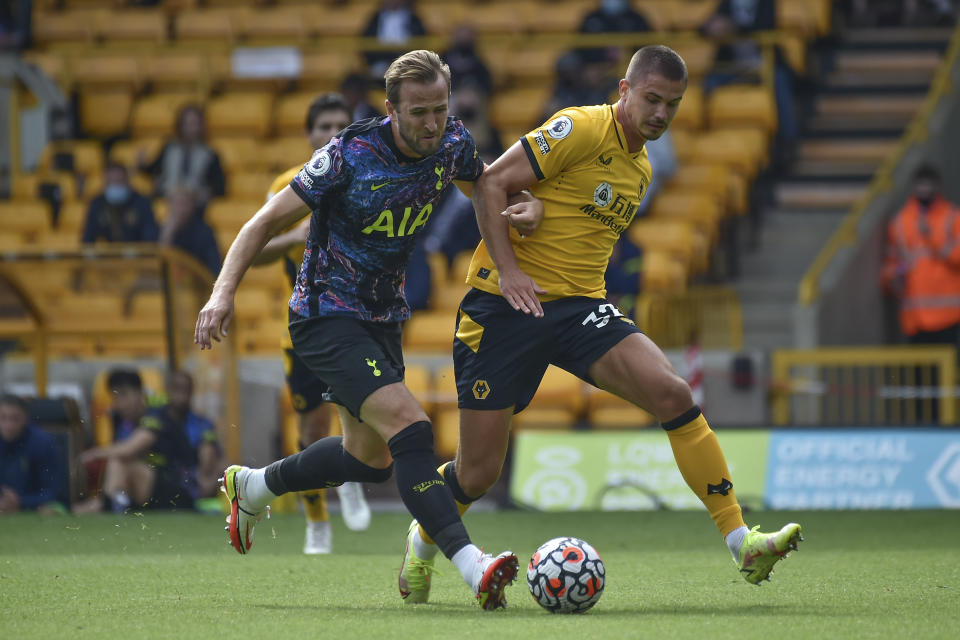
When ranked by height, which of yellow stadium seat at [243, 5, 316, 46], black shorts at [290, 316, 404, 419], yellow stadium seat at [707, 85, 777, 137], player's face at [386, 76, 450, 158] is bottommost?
black shorts at [290, 316, 404, 419]

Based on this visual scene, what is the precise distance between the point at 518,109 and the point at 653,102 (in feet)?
34.1

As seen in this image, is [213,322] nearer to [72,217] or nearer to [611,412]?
[611,412]

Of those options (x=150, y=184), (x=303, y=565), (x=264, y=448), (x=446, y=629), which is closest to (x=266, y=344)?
(x=264, y=448)

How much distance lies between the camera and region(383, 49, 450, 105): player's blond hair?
19.6ft

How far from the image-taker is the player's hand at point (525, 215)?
6441 millimetres

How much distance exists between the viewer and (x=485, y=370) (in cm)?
655

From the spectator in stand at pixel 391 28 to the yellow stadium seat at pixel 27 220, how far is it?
3.85 meters

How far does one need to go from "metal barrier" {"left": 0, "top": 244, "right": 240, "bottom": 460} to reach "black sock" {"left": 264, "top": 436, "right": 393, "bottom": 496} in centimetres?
577

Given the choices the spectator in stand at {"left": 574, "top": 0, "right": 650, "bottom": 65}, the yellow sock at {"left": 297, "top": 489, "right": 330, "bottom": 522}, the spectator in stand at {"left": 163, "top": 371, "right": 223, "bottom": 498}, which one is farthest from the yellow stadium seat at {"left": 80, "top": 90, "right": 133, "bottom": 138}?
the yellow sock at {"left": 297, "top": 489, "right": 330, "bottom": 522}

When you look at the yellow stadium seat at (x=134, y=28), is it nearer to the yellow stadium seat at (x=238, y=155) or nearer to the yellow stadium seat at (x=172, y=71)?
the yellow stadium seat at (x=172, y=71)

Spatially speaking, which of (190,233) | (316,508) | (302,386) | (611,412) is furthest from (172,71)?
(316,508)

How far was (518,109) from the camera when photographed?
16.7 metres

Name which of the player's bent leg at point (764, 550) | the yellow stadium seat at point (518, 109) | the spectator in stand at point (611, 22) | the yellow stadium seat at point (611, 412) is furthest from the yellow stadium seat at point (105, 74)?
the player's bent leg at point (764, 550)

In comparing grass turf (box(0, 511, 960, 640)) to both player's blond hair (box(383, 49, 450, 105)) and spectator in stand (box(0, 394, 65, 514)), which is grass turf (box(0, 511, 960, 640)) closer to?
spectator in stand (box(0, 394, 65, 514))
